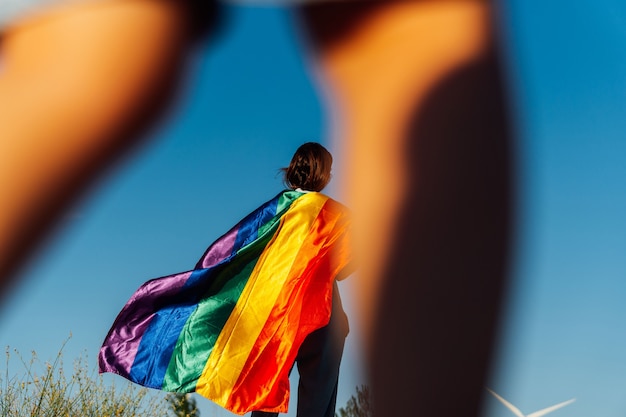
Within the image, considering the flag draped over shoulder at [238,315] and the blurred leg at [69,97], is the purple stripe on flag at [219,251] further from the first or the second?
the blurred leg at [69,97]

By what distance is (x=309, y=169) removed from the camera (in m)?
2.52

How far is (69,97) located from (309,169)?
6.38 feet

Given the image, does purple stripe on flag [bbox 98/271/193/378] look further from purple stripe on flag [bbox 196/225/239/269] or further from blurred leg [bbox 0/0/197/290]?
blurred leg [bbox 0/0/197/290]

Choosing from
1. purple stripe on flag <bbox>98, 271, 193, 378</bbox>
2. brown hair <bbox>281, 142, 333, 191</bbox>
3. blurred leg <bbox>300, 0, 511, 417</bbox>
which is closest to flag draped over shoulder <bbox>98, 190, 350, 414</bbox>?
purple stripe on flag <bbox>98, 271, 193, 378</bbox>

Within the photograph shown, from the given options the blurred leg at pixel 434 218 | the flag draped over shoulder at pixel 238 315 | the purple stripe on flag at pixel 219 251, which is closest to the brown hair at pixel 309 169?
the flag draped over shoulder at pixel 238 315

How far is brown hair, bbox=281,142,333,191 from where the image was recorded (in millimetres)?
2502

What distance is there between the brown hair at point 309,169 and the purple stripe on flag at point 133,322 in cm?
49

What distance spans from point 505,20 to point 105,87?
0.40 metres

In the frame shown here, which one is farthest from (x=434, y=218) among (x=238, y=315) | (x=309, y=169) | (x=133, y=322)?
(x=309, y=169)

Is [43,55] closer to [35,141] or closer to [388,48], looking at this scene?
[35,141]

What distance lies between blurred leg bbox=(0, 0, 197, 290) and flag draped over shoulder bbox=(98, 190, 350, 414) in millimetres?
1534

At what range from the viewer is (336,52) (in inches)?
30.3

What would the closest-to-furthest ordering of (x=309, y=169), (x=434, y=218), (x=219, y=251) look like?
1. (x=434, y=218)
2. (x=219, y=251)
3. (x=309, y=169)

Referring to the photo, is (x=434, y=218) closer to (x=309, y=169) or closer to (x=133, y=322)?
(x=133, y=322)
